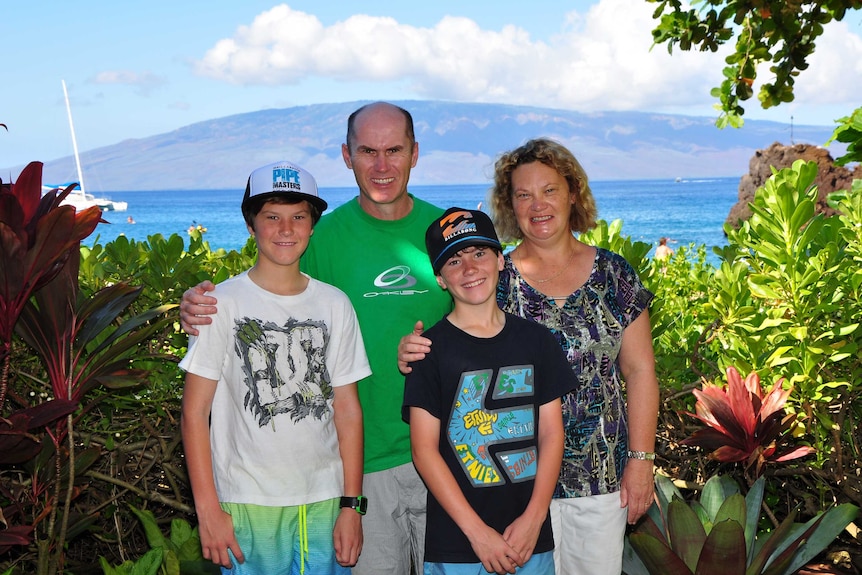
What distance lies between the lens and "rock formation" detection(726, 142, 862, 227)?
2936cm

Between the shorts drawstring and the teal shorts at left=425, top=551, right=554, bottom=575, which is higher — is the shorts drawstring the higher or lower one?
the higher one

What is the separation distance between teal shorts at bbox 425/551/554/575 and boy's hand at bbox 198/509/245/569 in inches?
25.0

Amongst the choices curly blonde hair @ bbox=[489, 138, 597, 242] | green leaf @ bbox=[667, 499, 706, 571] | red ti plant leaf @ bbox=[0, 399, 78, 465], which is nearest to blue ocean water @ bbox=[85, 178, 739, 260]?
red ti plant leaf @ bbox=[0, 399, 78, 465]

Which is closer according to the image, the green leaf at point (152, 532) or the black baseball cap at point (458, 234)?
the black baseball cap at point (458, 234)

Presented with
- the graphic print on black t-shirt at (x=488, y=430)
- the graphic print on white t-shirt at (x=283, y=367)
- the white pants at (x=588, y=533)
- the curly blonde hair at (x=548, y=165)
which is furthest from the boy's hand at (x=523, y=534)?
the curly blonde hair at (x=548, y=165)

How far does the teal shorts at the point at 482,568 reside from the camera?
2650 mm

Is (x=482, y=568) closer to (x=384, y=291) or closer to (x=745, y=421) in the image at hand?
(x=384, y=291)

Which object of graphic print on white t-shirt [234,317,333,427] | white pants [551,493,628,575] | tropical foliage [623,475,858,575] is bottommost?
tropical foliage [623,475,858,575]

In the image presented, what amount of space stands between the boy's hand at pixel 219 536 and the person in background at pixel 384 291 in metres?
0.59

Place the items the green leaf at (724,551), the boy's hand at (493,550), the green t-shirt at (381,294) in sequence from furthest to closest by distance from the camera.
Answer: the green t-shirt at (381,294) < the green leaf at (724,551) < the boy's hand at (493,550)

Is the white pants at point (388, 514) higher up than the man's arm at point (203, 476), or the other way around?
the man's arm at point (203, 476)

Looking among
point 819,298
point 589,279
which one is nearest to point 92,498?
point 589,279

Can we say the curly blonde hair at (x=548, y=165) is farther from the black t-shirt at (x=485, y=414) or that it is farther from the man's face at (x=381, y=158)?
the black t-shirt at (x=485, y=414)

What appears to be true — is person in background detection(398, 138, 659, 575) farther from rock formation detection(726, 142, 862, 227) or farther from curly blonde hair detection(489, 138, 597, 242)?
rock formation detection(726, 142, 862, 227)
